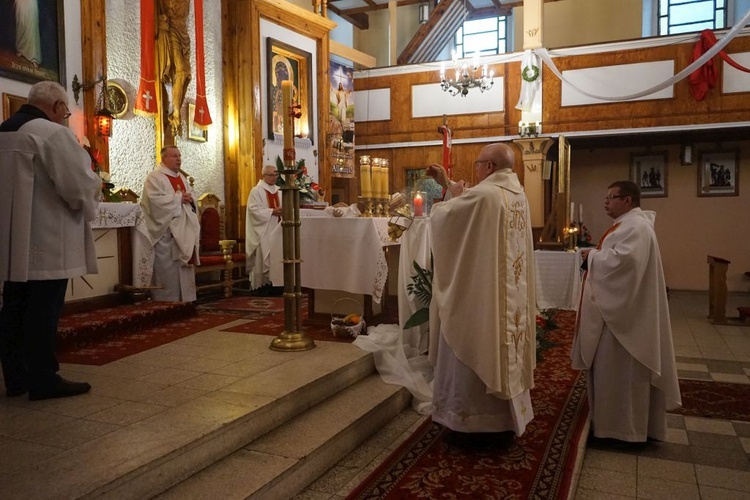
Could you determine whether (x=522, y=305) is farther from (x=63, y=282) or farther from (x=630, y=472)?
(x=63, y=282)

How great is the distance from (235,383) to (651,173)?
10161mm

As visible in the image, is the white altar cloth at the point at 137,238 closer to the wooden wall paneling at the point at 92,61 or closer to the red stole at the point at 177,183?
the red stole at the point at 177,183

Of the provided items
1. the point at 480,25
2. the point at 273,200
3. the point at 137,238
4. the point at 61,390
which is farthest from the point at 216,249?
the point at 480,25

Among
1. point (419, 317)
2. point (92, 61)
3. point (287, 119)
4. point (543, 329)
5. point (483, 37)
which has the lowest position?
point (543, 329)

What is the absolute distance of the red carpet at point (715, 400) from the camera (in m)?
4.04

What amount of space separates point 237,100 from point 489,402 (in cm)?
689

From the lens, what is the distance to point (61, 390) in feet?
10.2

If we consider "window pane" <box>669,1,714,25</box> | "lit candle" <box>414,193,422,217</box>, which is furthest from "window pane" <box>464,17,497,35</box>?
"lit candle" <box>414,193,422,217</box>

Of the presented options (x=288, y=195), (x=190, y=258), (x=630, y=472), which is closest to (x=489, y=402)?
(x=630, y=472)

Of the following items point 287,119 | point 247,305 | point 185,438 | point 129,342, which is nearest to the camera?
point 185,438

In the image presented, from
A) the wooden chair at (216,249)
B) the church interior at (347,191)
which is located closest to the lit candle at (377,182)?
the church interior at (347,191)

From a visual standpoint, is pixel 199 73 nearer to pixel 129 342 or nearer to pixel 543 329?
pixel 129 342

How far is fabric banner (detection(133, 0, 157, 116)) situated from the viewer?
7.28m

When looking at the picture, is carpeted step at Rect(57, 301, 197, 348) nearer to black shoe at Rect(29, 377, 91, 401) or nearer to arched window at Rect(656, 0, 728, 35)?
black shoe at Rect(29, 377, 91, 401)
